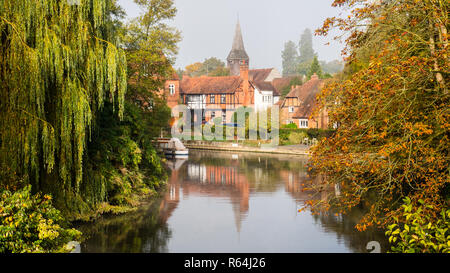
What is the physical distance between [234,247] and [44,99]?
700 centimetres

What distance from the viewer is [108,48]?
11938 mm

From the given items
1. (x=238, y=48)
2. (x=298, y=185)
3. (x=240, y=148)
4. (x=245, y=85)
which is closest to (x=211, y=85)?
(x=245, y=85)

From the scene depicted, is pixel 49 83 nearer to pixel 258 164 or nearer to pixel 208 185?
pixel 208 185

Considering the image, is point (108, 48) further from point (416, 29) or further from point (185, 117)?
point (185, 117)

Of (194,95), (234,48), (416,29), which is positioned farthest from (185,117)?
(416,29)

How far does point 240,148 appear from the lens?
A: 4441cm

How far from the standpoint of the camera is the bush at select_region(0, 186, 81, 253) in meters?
8.21

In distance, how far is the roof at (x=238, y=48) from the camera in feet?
267

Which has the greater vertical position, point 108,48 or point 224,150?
point 108,48

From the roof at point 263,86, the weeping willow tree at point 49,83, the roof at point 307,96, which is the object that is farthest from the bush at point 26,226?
the roof at point 263,86

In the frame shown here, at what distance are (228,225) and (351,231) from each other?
429 centimetres

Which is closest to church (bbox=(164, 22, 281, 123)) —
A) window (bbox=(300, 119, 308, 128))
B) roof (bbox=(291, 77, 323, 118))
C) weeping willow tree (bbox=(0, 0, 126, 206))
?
roof (bbox=(291, 77, 323, 118))

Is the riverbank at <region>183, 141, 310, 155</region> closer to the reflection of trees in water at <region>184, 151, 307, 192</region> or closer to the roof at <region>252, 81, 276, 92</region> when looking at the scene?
the reflection of trees in water at <region>184, 151, 307, 192</region>

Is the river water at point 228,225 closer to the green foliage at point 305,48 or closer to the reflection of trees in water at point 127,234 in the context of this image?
the reflection of trees in water at point 127,234
